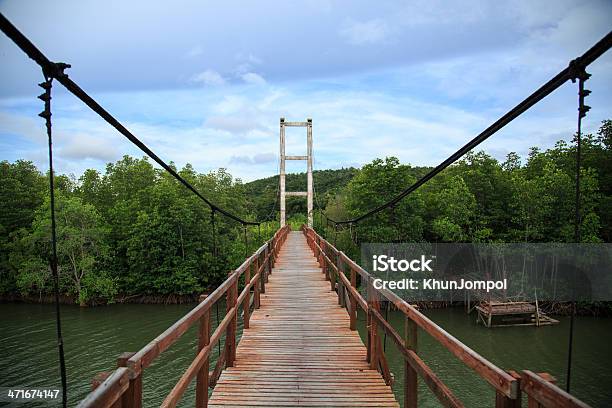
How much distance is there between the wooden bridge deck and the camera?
10.6ft

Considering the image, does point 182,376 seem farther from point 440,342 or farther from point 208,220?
point 208,220

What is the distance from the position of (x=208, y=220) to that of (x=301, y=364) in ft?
88.1

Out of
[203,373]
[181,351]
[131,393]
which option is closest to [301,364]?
[203,373]

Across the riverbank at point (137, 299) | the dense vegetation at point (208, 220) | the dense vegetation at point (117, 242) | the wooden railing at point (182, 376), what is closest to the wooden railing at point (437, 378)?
the wooden railing at point (182, 376)

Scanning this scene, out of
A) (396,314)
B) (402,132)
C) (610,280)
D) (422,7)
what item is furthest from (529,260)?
(402,132)

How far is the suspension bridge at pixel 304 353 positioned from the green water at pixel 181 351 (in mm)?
8112

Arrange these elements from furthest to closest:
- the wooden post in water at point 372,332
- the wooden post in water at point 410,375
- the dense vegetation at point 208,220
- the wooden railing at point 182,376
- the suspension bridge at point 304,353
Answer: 1. the dense vegetation at point 208,220
2. the wooden post in water at point 372,332
3. the wooden post in water at point 410,375
4. the suspension bridge at point 304,353
5. the wooden railing at point 182,376

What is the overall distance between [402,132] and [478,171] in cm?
3543

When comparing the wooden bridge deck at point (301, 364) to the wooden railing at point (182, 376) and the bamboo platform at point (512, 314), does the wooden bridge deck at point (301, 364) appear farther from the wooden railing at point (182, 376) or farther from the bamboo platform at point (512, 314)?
the bamboo platform at point (512, 314)

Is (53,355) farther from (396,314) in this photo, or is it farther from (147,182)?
(147,182)

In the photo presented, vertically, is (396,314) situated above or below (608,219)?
below

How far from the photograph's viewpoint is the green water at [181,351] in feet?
43.7

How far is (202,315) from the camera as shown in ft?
9.39

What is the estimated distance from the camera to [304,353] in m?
4.39
